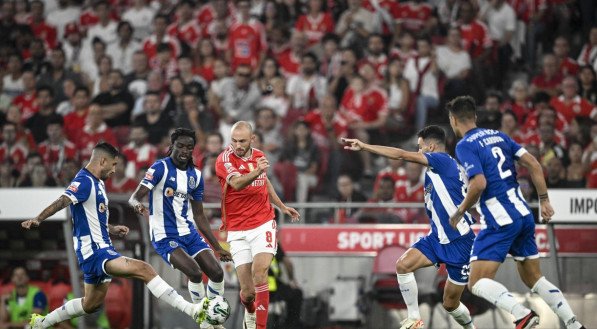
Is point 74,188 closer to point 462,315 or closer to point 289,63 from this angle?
point 462,315

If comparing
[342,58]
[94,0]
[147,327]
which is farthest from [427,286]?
[94,0]

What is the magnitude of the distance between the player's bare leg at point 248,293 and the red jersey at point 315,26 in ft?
28.0

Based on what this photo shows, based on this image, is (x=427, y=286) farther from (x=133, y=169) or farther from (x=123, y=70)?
(x=123, y=70)

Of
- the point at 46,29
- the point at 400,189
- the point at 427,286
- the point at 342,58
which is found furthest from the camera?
the point at 46,29

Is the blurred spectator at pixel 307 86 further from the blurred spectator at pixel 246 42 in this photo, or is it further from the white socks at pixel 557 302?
the white socks at pixel 557 302

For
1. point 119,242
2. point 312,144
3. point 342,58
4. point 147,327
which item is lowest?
point 147,327

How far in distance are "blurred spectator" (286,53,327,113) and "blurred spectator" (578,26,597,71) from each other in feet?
14.2

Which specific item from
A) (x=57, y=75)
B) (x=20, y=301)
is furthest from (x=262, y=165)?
(x=57, y=75)

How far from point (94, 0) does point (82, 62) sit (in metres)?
1.78

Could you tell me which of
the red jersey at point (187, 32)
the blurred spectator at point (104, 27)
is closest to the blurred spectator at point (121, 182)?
the red jersey at point (187, 32)

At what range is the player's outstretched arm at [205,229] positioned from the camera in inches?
455

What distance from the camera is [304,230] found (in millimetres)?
14328

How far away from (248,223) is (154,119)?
737cm

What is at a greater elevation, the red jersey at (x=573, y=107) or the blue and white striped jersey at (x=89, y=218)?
the red jersey at (x=573, y=107)
